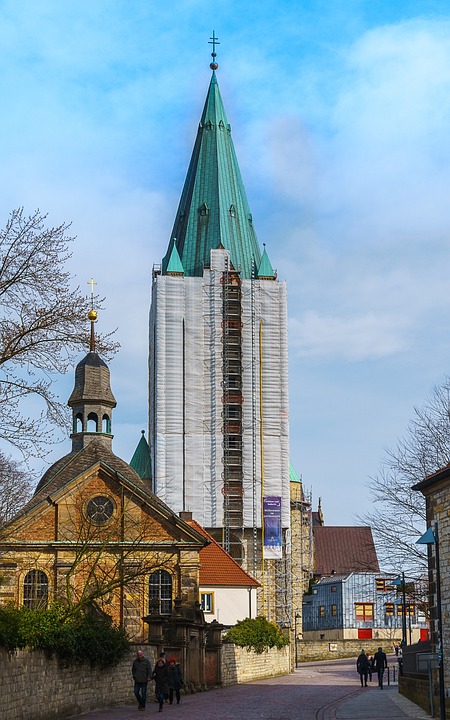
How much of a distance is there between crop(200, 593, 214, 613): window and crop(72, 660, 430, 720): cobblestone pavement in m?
11.9

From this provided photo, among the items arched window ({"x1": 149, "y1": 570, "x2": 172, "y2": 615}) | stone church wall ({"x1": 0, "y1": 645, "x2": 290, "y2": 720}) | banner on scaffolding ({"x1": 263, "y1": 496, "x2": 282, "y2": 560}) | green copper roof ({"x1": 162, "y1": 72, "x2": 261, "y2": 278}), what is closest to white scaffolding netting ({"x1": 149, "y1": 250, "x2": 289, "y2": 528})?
banner on scaffolding ({"x1": 263, "y1": 496, "x2": 282, "y2": 560})

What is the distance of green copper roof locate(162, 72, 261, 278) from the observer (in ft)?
268

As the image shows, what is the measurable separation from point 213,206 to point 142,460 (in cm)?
2005

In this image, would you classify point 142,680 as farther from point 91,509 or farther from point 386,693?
point 91,509

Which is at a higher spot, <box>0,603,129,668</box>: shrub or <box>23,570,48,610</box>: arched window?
<box>23,570,48,610</box>: arched window

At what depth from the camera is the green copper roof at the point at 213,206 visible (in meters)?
81.8

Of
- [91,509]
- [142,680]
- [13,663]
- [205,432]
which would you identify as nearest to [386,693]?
[142,680]

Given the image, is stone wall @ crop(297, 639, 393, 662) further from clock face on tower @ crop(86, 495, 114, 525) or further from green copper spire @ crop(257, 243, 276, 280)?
clock face on tower @ crop(86, 495, 114, 525)

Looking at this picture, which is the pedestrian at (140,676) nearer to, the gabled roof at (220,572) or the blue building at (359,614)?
the gabled roof at (220,572)

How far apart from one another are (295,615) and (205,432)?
1859 cm

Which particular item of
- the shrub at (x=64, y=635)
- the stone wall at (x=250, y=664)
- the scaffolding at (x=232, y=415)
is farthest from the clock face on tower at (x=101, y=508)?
the scaffolding at (x=232, y=415)

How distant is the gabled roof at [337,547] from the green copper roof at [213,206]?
42524mm

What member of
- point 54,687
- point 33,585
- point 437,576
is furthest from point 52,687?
point 33,585

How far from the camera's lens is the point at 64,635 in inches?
958
